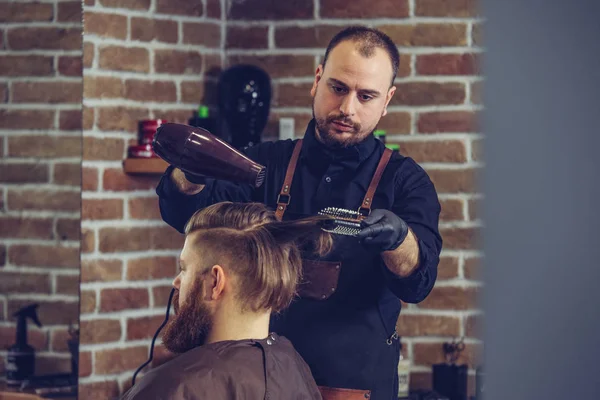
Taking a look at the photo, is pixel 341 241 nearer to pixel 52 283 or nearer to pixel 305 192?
pixel 305 192

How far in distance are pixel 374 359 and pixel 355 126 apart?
62 centimetres

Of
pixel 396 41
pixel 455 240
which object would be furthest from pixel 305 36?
pixel 455 240

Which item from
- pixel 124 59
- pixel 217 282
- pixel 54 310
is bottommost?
pixel 54 310

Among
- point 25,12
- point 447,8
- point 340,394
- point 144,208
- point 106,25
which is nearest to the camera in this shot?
point 340,394

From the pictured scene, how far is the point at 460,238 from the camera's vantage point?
106 inches

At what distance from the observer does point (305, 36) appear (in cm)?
273

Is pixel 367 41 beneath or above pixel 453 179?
above

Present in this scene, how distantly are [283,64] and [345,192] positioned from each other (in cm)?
97

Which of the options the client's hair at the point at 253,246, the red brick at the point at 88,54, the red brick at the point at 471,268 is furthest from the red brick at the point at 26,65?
the red brick at the point at 471,268

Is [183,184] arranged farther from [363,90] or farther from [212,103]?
[212,103]

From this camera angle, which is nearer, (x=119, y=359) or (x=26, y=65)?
(x=26, y=65)

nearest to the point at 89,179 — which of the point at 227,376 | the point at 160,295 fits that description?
the point at 160,295

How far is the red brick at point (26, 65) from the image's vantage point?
2.34 m

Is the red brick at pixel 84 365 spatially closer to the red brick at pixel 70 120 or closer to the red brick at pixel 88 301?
the red brick at pixel 88 301
